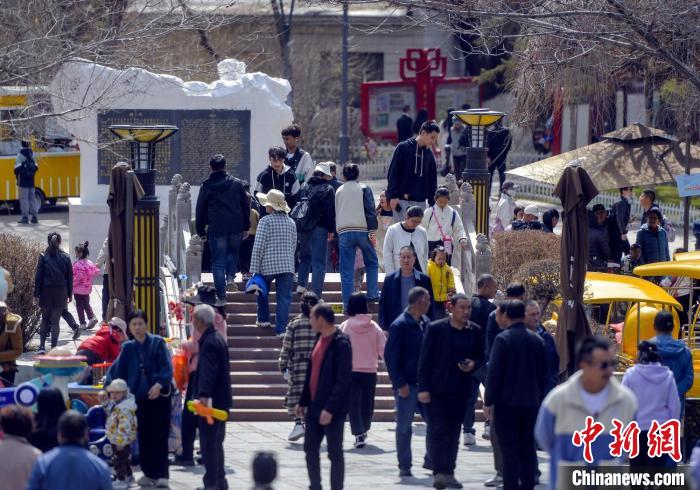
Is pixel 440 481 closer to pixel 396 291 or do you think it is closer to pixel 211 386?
pixel 211 386

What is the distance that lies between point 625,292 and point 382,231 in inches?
177

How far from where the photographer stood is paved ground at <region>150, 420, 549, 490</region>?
12.4 metres

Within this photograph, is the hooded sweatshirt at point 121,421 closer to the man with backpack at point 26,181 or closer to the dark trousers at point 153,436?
the dark trousers at point 153,436

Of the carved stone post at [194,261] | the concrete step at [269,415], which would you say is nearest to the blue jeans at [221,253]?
the carved stone post at [194,261]

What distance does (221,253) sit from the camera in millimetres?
16922

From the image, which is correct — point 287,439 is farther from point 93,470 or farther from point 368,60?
point 368,60

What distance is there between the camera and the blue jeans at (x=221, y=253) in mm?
16875

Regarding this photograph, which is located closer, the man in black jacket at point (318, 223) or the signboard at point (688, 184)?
the man in black jacket at point (318, 223)

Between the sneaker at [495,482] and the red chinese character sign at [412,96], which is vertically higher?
the red chinese character sign at [412,96]

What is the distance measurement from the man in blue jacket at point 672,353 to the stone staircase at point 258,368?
A: 369cm

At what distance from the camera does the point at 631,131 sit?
24.9 meters

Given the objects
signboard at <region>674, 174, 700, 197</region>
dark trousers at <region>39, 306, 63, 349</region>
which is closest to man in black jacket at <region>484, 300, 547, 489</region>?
dark trousers at <region>39, 306, 63, 349</region>

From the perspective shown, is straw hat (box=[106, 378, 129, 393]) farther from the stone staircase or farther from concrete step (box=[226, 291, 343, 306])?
concrete step (box=[226, 291, 343, 306])

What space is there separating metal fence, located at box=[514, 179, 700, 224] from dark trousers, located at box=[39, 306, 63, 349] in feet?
48.0
